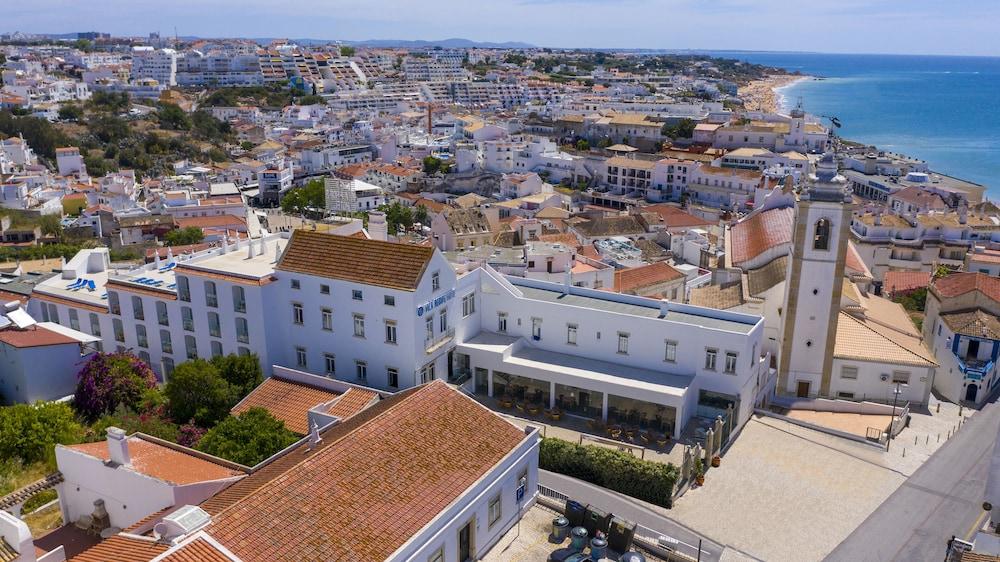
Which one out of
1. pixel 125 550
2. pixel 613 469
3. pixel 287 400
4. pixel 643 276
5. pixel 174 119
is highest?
pixel 125 550

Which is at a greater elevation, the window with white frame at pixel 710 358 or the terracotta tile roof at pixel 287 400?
the window with white frame at pixel 710 358

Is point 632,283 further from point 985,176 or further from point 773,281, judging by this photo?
point 985,176

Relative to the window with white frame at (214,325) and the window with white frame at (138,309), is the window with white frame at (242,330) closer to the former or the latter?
the window with white frame at (214,325)

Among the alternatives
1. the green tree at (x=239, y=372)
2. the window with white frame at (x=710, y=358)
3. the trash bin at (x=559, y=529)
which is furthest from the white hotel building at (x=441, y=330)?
the trash bin at (x=559, y=529)

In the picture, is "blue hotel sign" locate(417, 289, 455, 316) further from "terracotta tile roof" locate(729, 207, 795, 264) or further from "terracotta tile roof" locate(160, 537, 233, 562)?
"terracotta tile roof" locate(729, 207, 795, 264)

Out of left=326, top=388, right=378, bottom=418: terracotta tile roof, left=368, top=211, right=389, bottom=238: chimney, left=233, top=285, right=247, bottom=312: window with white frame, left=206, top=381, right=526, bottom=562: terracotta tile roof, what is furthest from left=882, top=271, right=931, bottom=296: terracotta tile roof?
left=233, top=285, right=247, bottom=312: window with white frame

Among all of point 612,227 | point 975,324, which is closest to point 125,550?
point 975,324

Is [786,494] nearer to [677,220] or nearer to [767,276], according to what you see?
[767,276]
